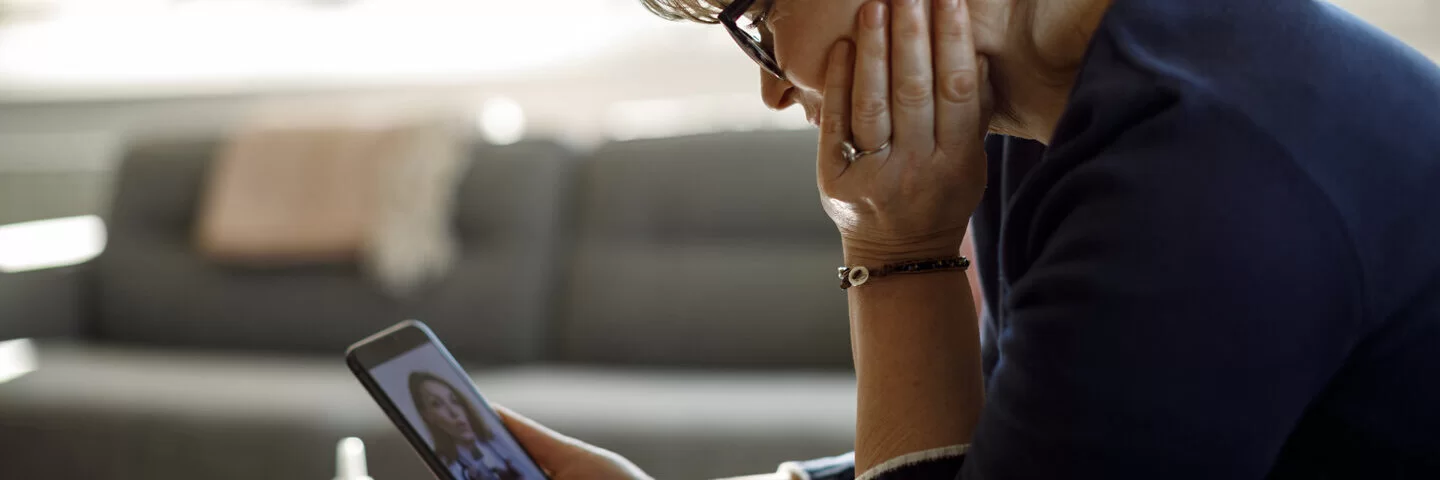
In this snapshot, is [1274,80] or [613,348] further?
[613,348]

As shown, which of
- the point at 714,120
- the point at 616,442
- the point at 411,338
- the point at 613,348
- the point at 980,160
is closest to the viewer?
the point at 980,160

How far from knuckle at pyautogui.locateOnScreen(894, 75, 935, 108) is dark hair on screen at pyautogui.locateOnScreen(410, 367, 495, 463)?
0.40 meters

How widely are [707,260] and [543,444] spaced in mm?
1205

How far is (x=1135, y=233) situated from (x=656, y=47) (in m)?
2.19

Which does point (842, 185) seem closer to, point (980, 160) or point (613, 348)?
point (980, 160)

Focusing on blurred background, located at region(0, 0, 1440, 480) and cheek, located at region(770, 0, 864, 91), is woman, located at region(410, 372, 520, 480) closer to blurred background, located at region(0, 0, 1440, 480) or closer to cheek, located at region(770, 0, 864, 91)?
cheek, located at region(770, 0, 864, 91)

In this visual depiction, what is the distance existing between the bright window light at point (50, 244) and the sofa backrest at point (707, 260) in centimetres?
119

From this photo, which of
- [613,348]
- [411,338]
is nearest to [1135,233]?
[411,338]

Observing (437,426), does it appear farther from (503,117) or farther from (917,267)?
(503,117)

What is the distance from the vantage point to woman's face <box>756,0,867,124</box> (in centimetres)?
69

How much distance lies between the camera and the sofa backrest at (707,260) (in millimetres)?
1952

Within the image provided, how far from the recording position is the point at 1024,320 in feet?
1.86

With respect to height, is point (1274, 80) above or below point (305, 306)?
above

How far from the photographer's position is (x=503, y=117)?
8.82 feet
